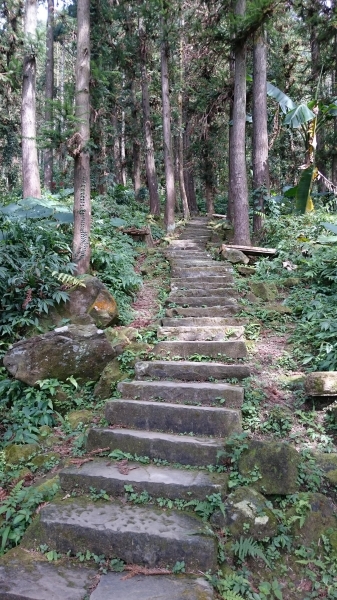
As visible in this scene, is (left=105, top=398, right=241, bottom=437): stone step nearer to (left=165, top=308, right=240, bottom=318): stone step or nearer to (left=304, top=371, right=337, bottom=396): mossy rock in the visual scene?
(left=304, top=371, right=337, bottom=396): mossy rock

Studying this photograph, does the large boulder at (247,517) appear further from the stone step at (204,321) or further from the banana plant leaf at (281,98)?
the banana plant leaf at (281,98)

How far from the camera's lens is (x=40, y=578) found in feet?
9.07

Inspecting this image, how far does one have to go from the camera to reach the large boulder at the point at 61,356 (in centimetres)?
511

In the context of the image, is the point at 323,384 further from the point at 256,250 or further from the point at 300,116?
the point at 300,116

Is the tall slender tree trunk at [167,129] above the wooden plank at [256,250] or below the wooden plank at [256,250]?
above

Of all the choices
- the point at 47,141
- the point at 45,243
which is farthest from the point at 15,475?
the point at 47,141

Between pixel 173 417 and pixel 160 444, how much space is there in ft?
1.28

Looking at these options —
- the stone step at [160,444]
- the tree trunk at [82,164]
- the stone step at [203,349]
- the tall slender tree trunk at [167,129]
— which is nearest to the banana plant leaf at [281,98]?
the tall slender tree trunk at [167,129]

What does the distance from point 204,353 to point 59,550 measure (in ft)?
9.92

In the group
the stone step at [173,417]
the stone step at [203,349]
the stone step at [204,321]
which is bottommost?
the stone step at [173,417]

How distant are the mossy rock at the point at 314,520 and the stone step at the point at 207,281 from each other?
4.95 meters

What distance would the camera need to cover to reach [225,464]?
3600mm

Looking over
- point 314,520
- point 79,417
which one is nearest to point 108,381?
point 79,417

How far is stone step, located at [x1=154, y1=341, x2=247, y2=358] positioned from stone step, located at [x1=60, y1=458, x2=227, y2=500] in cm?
205
